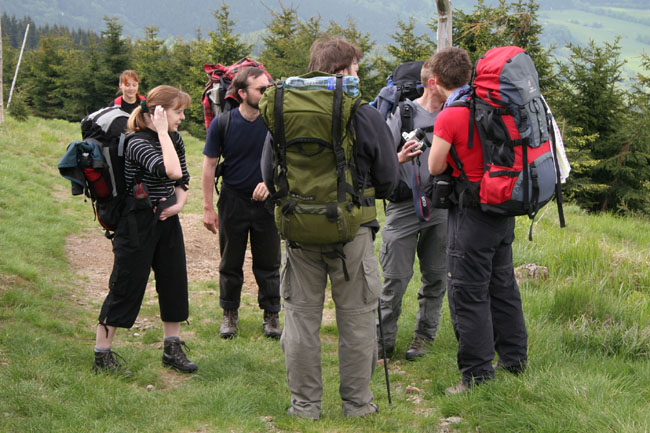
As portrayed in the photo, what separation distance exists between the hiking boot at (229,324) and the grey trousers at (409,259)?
152 cm

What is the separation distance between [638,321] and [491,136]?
2.27 meters

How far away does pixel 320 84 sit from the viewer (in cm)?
329

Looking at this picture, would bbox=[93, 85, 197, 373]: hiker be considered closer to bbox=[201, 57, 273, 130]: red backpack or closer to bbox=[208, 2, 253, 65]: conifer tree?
bbox=[201, 57, 273, 130]: red backpack

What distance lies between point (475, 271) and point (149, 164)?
2.34m

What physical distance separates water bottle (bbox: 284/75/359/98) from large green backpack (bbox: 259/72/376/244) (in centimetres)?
2

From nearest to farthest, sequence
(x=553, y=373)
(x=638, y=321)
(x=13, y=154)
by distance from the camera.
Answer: (x=553, y=373), (x=638, y=321), (x=13, y=154)

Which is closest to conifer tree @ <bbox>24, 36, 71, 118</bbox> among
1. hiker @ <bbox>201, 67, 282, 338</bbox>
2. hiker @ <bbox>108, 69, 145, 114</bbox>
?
hiker @ <bbox>108, 69, 145, 114</bbox>

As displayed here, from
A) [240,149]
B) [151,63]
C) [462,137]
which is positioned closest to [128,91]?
[240,149]

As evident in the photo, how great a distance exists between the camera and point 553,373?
3822 millimetres

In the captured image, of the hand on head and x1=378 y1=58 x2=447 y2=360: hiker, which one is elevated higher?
the hand on head

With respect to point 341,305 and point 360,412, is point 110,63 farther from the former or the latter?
point 360,412

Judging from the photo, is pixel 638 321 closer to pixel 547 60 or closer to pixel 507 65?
pixel 507 65

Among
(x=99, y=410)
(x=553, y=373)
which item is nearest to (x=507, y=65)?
(x=553, y=373)

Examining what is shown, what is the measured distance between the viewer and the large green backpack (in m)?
3.26
